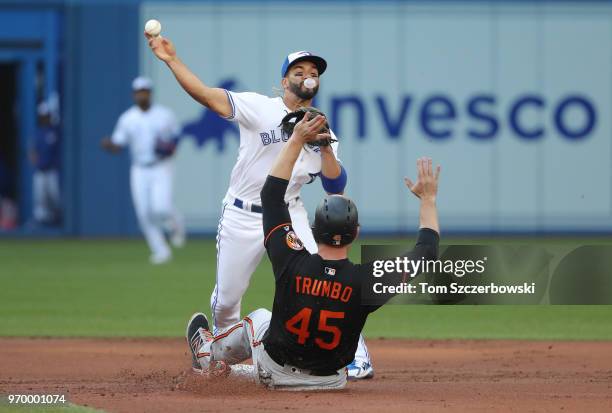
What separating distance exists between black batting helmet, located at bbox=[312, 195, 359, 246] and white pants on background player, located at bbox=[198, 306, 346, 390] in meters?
0.82

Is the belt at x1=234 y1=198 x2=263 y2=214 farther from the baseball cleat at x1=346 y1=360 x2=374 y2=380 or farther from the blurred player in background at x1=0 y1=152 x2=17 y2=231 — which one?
the blurred player in background at x1=0 y1=152 x2=17 y2=231

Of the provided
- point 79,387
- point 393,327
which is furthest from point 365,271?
point 393,327

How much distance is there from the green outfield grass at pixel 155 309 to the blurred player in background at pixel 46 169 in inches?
185

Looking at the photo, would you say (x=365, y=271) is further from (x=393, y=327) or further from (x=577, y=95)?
(x=577, y=95)

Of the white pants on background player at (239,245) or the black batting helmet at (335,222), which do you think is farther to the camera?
the white pants on background player at (239,245)

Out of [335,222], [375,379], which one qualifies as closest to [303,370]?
[335,222]

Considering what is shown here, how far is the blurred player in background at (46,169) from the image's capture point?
22109 millimetres

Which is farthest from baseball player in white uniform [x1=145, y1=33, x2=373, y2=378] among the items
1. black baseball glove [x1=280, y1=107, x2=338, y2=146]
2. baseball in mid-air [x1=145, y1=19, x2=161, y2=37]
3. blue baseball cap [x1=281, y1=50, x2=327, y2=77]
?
baseball in mid-air [x1=145, y1=19, x2=161, y2=37]

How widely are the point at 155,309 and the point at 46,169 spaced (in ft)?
34.0

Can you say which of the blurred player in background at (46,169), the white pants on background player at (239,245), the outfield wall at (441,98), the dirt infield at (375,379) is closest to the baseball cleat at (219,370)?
the dirt infield at (375,379)

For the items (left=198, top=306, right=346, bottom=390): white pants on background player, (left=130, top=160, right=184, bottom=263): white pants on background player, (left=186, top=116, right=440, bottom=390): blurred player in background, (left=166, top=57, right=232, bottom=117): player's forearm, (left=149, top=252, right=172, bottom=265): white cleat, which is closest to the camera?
(left=186, top=116, right=440, bottom=390): blurred player in background

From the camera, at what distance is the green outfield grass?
11.2 metres

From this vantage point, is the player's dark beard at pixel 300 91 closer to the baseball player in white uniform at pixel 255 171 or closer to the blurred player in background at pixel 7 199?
the baseball player in white uniform at pixel 255 171

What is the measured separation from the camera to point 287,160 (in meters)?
6.44
